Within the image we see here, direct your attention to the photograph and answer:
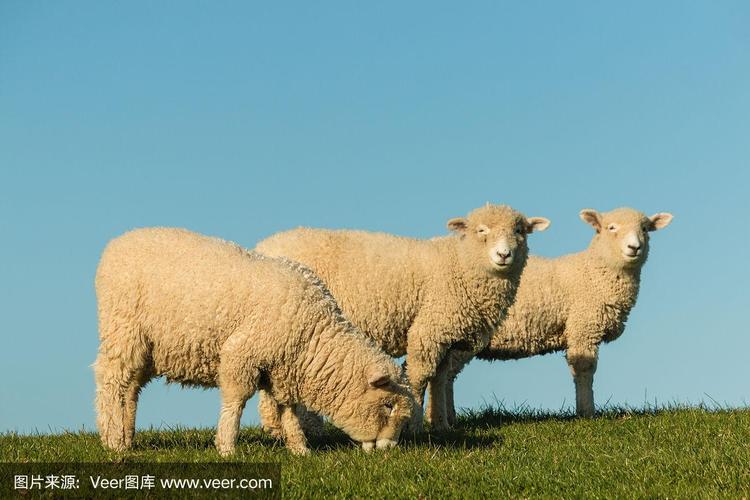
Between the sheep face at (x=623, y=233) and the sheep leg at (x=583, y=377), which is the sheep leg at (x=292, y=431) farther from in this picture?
the sheep face at (x=623, y=233)

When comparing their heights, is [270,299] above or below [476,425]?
above

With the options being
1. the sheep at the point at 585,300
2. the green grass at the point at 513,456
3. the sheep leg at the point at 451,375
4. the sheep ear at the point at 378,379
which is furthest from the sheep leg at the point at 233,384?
the sheep at the point at 585,300

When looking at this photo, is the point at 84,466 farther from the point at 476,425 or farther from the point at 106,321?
the point at 476,425

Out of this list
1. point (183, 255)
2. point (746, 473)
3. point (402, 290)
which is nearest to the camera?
point (746, 473)

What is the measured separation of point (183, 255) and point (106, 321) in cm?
127

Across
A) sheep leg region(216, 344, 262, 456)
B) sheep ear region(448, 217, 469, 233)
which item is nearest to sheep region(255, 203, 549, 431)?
sheep ear region(448, 217, 469, 233)

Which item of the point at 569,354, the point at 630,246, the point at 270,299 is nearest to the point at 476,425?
the point at 569,354

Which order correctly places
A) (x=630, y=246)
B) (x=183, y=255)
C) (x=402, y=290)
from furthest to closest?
(x=630, y=246) < (x=402, y=290) < (x=183, y=255)

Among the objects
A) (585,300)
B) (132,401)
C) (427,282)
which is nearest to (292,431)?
(132,401)

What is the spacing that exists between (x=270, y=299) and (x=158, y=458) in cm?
209

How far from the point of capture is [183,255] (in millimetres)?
11336

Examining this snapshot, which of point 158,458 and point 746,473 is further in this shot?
point 158,458

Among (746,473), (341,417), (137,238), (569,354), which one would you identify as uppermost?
(137,238)

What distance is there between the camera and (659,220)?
52.6 feet
